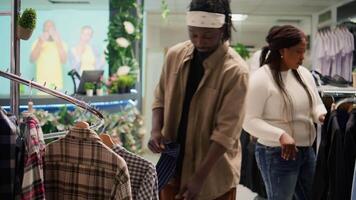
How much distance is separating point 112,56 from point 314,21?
175 inches

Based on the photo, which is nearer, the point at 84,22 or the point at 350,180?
the point at 350,180

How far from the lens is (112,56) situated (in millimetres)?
6270

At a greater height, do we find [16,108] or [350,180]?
[16,108]

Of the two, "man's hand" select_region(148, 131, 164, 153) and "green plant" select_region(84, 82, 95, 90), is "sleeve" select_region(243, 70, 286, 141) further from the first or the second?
"green plant" select_region(84, 82, 95, 90)

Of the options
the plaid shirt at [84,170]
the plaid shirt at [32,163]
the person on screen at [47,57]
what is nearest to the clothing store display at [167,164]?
the plaid shirt at [84,170]

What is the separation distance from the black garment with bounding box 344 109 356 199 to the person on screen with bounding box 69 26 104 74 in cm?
715

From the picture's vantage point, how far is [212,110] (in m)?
1.89

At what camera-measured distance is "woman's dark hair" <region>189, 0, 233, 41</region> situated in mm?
1903

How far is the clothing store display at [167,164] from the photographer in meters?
1.91

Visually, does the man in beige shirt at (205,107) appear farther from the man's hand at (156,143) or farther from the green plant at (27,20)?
the green plant at (27,20)

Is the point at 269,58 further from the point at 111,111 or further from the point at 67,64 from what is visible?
the point at 67,64

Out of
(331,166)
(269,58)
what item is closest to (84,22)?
(269,58)

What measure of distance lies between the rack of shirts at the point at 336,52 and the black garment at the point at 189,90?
183 inches

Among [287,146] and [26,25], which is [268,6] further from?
[26,25]
